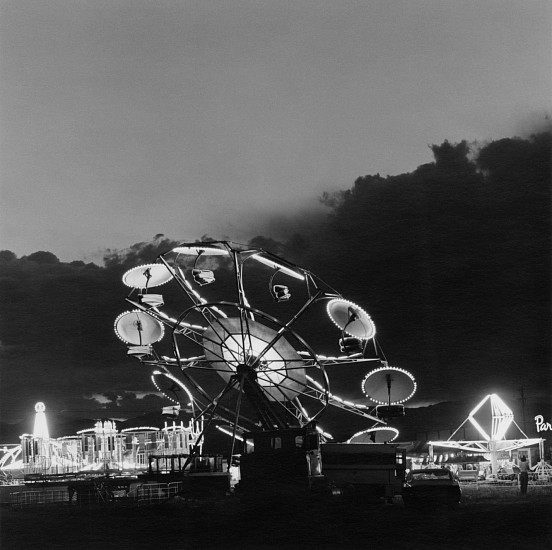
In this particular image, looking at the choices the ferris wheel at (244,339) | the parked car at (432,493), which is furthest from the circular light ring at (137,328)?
the parked car at (432,493)

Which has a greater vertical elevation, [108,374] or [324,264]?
[324,264]

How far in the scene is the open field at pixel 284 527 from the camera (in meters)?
17.7

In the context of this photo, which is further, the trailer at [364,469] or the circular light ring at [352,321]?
the circular light ring at [352,321]

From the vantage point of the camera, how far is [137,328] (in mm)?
31500

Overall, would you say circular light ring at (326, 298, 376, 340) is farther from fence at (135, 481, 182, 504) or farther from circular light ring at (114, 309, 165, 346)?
fence at (135, 481, 182, 504)

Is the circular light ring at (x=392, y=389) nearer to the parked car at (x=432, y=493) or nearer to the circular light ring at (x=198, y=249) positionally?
the parked car at (x=432, y=493)

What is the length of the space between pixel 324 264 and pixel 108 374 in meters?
20.3

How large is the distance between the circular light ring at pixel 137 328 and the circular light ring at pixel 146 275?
1.22 metres

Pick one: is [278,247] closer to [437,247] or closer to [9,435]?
[437,247]

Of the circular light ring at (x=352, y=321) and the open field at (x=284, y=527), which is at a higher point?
the circular light ring at (x=352, y=321)

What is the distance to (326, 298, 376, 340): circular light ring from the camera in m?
28.5

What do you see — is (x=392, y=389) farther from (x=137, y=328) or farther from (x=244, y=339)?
(x=137, y=328)

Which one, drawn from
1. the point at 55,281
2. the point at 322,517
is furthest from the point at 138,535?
the point at 55,281

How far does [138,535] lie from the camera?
19.4 meters
